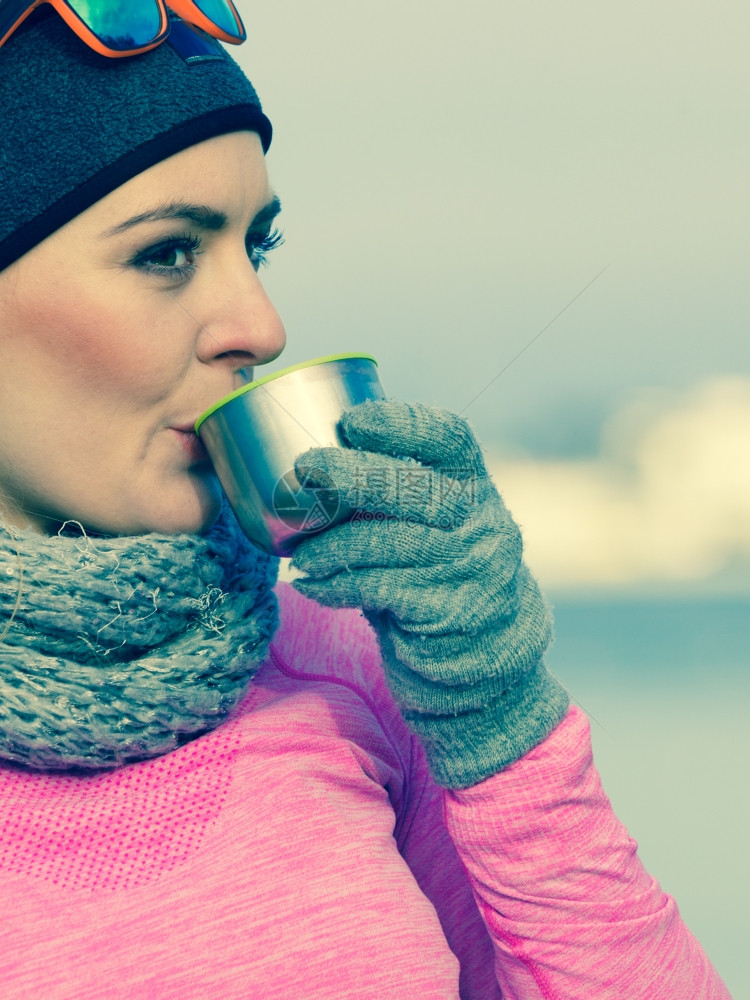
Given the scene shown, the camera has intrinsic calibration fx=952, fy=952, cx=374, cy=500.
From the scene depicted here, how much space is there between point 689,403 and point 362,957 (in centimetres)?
189

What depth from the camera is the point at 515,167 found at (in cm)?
222

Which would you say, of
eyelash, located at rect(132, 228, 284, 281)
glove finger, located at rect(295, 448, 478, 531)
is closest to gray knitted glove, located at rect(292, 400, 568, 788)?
glove finger, located at rect(295, 448, 478, 531)

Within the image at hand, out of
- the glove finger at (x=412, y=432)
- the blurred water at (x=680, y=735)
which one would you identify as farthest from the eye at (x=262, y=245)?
the blurred water at (x=680, y=735)

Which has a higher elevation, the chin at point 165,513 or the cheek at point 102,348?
the cheek at point 102,348

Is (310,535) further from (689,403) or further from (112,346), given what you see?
(689,403)

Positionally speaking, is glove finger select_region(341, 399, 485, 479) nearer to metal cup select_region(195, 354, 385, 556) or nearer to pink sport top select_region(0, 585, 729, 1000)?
metal cup select_region(195, 354, 385, 556)

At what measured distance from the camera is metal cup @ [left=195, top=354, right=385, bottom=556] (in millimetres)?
879

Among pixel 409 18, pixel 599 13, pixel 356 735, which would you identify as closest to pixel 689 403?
pixel 599 13

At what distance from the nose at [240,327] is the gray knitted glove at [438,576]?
0.19m

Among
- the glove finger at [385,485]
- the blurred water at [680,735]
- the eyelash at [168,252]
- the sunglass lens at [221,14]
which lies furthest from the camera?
the blurred water at [680,735]

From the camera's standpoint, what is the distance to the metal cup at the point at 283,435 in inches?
34.6

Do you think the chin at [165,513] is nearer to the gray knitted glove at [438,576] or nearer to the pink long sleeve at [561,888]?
the gray knitted glove at [438,576]

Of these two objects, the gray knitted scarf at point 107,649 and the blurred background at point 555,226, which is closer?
the gray knitted scarf at point 107,649

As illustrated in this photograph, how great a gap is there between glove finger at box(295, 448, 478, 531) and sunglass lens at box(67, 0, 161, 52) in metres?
0.47
